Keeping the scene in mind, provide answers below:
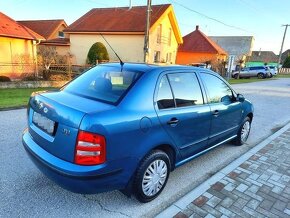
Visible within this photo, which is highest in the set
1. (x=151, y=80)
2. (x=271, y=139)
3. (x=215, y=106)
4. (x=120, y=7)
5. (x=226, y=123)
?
(x=120, y=7)

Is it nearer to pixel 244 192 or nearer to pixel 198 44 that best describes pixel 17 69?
pixel 244 192

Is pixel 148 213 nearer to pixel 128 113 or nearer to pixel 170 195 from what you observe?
pixel 170 195

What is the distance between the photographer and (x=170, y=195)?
127 inches

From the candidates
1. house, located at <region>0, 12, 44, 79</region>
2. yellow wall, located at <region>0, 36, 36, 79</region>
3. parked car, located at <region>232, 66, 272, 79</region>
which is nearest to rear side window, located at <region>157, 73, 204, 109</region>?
house, located at <region>0, 12, 44, 79</region>

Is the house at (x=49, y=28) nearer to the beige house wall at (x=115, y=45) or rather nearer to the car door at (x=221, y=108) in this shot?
the beige house wall at (x=115, y=45)

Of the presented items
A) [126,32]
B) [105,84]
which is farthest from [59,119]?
[126,32]

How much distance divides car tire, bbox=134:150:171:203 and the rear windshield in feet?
2.68

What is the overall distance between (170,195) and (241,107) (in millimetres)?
2521

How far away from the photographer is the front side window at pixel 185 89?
3.26 m

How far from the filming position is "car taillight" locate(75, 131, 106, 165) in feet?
7.67

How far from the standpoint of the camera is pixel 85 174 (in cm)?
239

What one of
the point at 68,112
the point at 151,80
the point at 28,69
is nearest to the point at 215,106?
the point at 151,80

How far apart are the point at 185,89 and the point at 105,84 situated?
1.13m

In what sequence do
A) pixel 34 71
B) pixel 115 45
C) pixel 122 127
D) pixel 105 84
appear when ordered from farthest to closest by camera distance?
1. pixel 115 45
2. pixel 34 71
3. pixel 105 84
4. pixel 122 127
